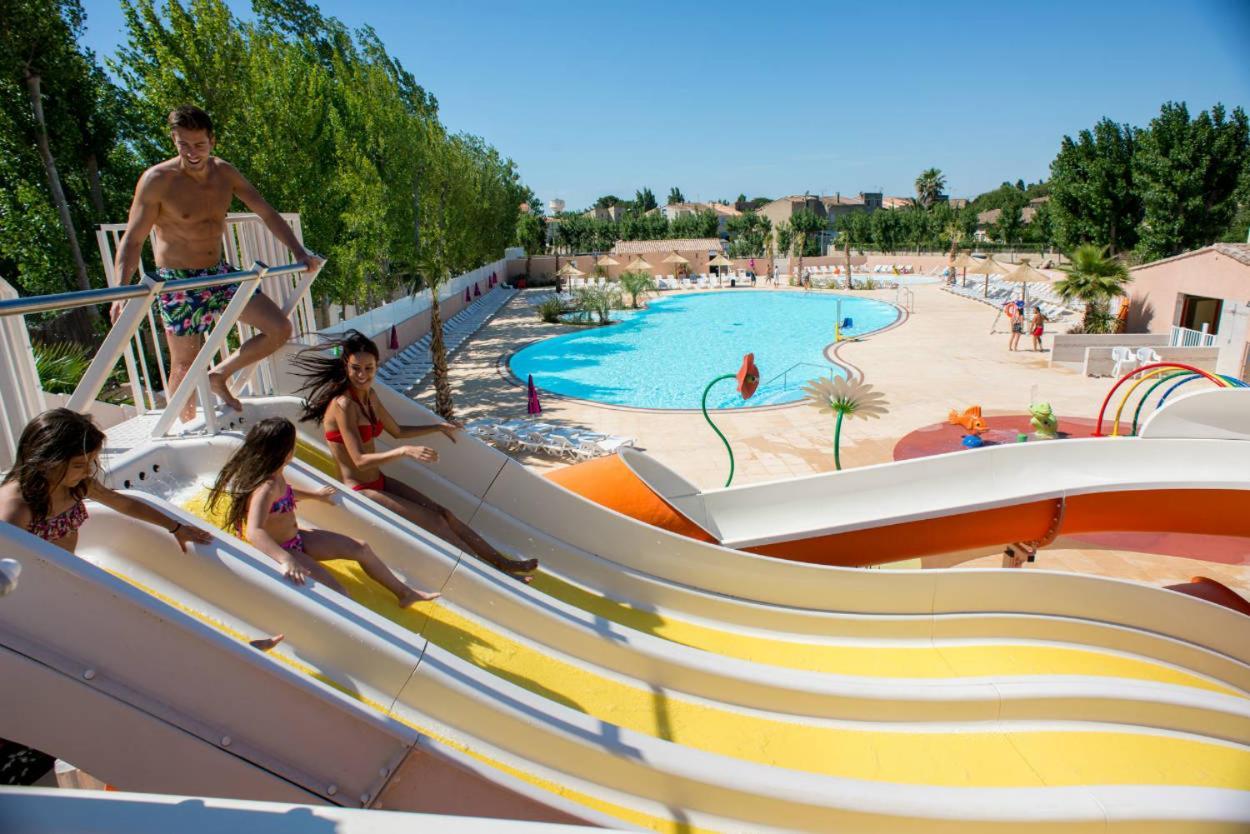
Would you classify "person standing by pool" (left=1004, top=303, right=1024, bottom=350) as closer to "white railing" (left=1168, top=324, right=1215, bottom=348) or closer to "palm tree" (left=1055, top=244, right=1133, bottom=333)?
"palm tree" (left=1055, top=244, right=1133, bottom=333)

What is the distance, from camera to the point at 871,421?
12.8 meters

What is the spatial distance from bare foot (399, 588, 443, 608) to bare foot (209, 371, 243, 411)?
1595 mm

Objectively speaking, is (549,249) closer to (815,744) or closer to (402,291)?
(402,291)

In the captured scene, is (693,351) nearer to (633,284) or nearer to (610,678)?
(633,284)

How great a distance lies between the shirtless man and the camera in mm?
3334

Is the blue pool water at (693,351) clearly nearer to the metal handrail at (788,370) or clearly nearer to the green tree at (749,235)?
the metal handrail at (788,370)

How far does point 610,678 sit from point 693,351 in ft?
65.2

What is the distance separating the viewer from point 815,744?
3492mm

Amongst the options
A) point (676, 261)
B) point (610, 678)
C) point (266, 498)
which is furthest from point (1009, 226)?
point (266, 498)

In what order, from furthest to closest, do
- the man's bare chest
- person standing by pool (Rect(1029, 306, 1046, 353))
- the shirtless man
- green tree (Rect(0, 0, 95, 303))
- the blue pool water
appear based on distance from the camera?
person standing by pool (Rect(1029, 306, 1046, 353))
the blue pool water
green tree (Rect(0, 0, 95, 303))
the man's bare chest
the shirtless man

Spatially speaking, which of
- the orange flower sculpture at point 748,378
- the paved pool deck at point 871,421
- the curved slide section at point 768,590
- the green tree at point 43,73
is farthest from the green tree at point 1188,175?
the green tree at point 43,73

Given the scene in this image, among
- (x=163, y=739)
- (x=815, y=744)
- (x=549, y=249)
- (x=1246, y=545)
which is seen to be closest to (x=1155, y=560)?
(x=1246, y=545)

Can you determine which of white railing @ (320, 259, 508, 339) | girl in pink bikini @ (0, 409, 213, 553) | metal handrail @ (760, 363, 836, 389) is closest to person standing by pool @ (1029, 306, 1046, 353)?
metal handrail @ (760, 363, 836, 389)

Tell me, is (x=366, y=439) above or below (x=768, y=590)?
above
